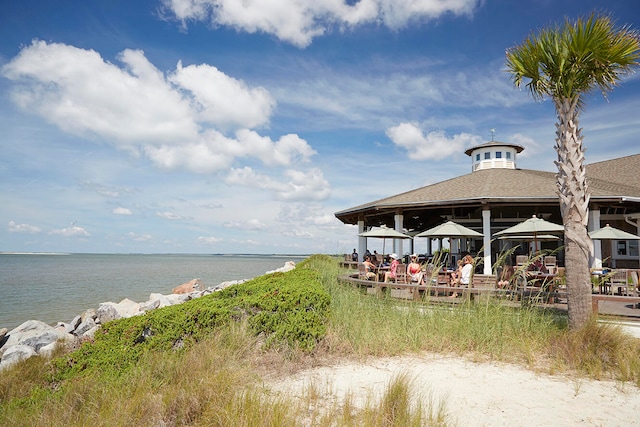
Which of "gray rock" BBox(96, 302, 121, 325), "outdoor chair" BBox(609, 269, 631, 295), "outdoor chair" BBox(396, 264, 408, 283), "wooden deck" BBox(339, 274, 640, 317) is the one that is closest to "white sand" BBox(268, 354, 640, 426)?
"wooden deck" BBox(339, 274, 640, 317)

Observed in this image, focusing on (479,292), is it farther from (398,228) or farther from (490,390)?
(398,228)

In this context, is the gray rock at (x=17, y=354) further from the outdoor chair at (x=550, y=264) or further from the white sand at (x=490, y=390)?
the outdoor chair at (x=550, y=264)

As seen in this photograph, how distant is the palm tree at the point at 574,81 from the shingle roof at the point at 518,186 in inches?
224

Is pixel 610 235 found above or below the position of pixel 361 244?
above

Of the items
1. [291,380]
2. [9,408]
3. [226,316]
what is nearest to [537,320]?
[291,380]

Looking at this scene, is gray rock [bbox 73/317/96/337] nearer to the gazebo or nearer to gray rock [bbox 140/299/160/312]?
gray rock [bbox 140/299/160/312]

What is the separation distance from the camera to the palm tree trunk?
672 cm

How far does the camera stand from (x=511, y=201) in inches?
555

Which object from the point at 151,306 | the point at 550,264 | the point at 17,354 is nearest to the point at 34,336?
the point at 17,354

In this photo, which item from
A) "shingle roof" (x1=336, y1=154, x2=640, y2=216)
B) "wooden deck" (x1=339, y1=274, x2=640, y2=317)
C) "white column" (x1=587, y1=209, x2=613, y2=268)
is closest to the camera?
"wooden deck" (x1=339, y1=274, x2=640, y2=317)

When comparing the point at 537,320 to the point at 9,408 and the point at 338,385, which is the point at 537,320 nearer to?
the point at 338,385

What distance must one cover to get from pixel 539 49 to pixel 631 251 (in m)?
13.9

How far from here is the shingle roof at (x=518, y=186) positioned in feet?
46.1

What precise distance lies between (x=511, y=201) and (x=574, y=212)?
24.8 feet
